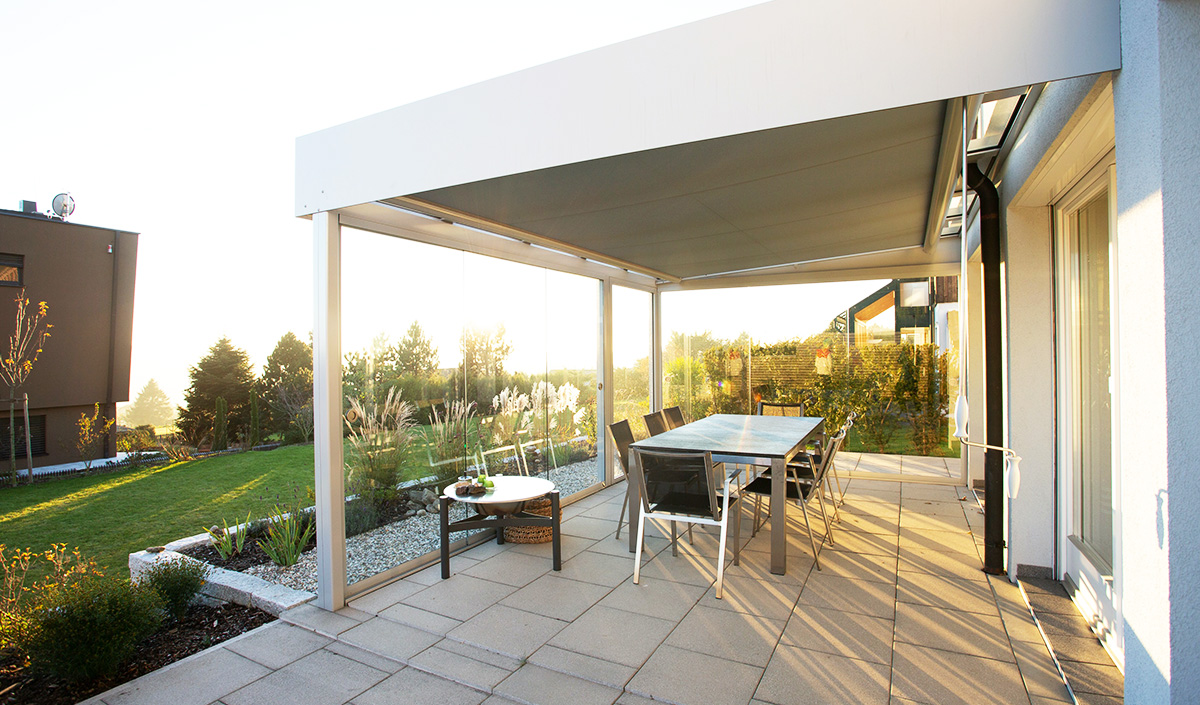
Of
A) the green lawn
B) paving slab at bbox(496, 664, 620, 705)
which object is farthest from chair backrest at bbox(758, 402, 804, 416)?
the green lawn

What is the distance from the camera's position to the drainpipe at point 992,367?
153 inches

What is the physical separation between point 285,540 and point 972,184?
5.43m

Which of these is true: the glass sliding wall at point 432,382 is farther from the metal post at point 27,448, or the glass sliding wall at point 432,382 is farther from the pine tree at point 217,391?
the metal post at point 27,448

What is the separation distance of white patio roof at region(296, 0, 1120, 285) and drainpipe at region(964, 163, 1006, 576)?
0.94ft

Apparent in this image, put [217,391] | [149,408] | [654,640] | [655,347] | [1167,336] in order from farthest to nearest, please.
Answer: [149,408]
[217,391]
[655,347]
[654,640]
[1167,336]

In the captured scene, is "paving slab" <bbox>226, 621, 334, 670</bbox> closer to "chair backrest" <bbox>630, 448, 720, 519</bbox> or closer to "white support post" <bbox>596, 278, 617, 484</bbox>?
"chair backrest" <bbox>630, 448, 720, 519</bbox>

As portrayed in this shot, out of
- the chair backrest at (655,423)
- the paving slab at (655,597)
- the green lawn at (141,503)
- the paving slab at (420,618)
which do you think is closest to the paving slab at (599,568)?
the paving slab at (655,597)

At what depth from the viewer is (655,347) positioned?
323 inches

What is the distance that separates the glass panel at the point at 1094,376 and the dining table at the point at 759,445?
164cm

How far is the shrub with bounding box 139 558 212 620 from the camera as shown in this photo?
355cm

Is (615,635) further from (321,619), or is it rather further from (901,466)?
(901,466)

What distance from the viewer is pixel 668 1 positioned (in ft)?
36.0

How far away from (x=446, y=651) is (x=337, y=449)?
137cm

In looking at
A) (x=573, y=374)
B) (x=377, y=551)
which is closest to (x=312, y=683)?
(x=377, y=551)
